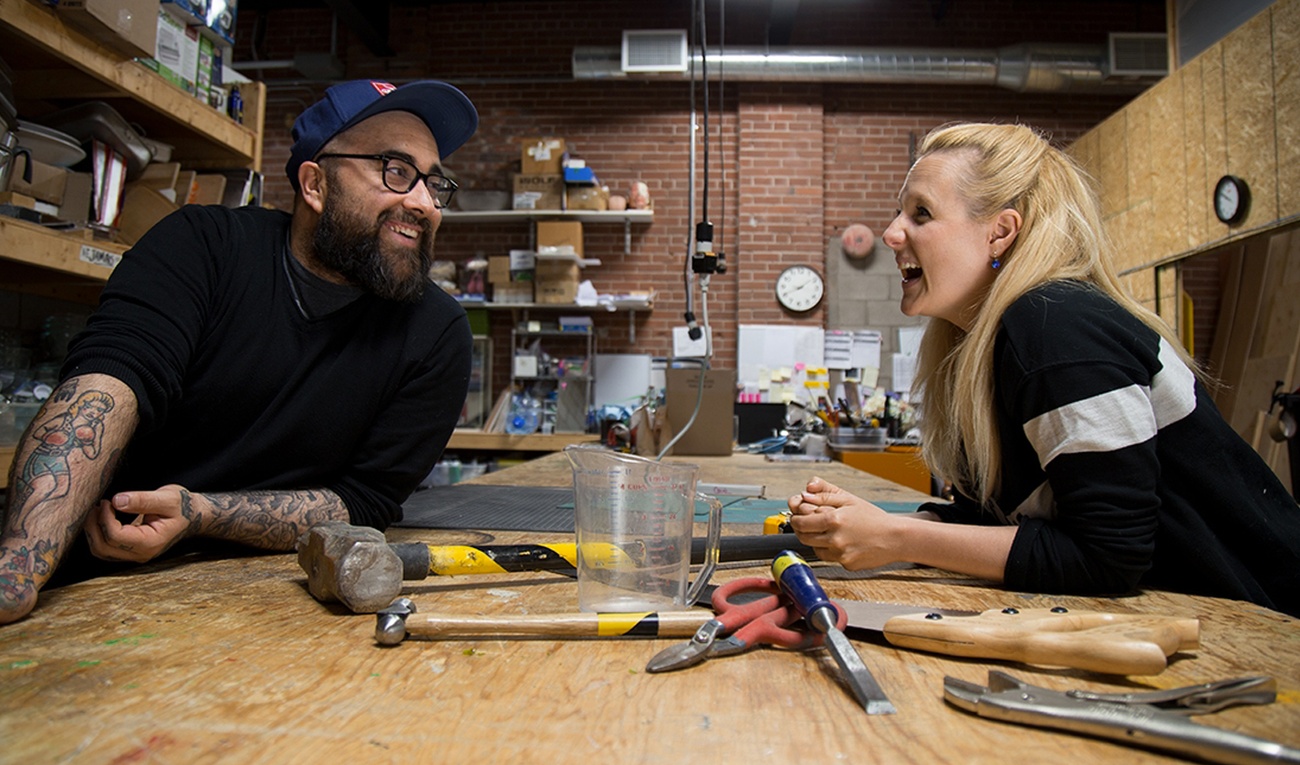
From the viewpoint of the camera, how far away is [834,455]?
353cm

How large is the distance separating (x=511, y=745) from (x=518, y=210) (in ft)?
17.0

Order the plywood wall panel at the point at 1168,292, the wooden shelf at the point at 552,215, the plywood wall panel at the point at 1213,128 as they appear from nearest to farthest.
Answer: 1. the plywood wall panel at the point at 1213,128
2. the plywood wall panel at the point at 1168,292
3. the wooden shelf at the point at 552,215

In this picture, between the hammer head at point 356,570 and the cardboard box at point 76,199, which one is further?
the cardboard box at point 76,199

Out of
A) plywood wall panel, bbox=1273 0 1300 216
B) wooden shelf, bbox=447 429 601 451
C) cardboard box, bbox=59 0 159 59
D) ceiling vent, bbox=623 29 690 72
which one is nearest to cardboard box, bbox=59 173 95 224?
cardboard box, bbox=59 0 159 59

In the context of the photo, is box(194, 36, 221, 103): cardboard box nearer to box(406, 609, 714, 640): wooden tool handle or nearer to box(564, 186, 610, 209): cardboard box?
box(406, 609, 714, 640): wooden tool handle

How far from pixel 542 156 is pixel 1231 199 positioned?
13.5 feet

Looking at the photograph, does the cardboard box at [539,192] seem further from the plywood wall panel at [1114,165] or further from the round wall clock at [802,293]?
the plywood wall panel at [1114,165]

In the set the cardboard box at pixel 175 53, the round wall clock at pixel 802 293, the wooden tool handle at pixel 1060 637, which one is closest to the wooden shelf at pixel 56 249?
the cardboard box at pixel 175 53

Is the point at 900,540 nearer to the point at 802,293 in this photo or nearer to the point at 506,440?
the point at 506,440

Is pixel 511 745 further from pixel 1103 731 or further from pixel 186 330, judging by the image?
pixel 186 330

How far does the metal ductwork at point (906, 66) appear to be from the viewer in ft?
17.3

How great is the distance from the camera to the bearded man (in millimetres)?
1041

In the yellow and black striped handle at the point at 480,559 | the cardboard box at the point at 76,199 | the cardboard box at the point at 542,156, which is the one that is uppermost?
the cardboard box at the point at 542,156

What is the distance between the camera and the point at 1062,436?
895 mm
